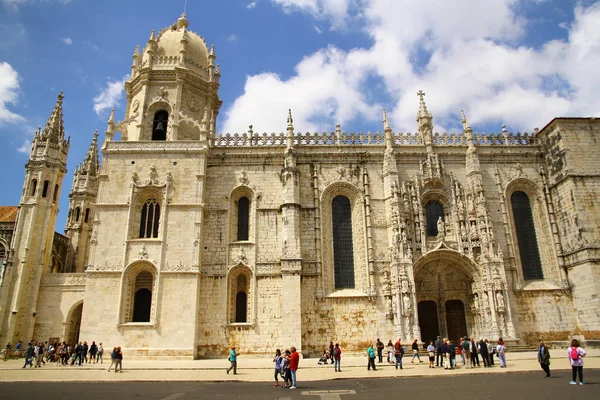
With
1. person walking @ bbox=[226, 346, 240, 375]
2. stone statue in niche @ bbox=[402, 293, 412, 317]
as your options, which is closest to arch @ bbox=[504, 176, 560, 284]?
stone statue in niche @ bbox=[402, 293, 412, 317]

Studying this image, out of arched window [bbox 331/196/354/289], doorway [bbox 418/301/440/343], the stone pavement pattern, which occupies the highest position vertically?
arched window [bbox 331/196/354/289]

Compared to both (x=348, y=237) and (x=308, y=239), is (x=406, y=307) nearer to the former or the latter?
(x=348, y=237)

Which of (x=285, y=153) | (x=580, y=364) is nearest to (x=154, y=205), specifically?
(x=285, y=153)

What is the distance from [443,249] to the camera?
2455 cm

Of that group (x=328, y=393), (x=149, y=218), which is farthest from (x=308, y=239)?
(x=328, y=393)

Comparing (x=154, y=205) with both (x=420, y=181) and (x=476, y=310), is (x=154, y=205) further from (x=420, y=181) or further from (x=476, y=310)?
(x=476, y=310)

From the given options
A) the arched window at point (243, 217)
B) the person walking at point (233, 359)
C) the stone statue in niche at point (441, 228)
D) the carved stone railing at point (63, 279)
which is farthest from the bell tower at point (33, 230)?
the stone statue in niche at point (441, 228)

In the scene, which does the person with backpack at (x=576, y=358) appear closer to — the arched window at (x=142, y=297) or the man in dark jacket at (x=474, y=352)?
the man in dark jacket at (x=474, y=352)

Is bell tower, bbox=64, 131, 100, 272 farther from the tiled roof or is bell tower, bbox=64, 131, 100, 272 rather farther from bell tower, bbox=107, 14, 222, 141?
bell tower, bbox=107, 14, 222, 141

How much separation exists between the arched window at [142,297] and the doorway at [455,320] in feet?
57.1

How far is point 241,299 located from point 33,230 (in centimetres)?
1463

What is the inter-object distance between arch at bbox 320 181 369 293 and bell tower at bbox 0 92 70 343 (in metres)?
18.1

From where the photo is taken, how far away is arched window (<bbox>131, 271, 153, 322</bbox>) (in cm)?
2312

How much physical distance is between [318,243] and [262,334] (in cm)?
604
